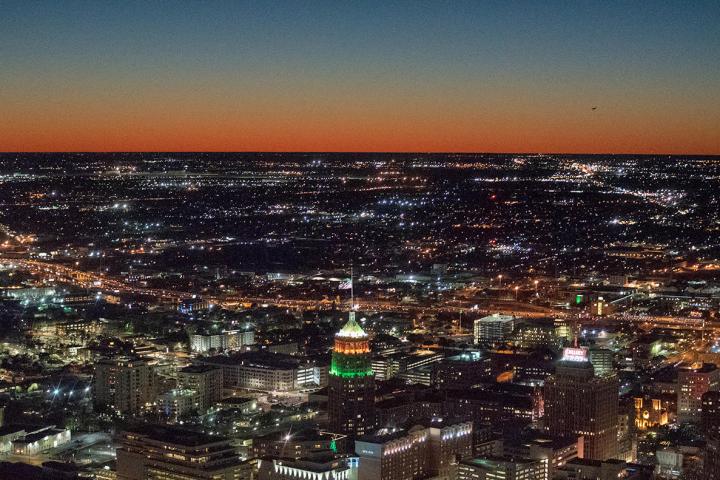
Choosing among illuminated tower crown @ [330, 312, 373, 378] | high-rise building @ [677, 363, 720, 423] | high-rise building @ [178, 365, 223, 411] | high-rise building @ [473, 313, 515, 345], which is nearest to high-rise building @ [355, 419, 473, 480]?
illuminated tower crown @ [330, 312, 373, 378]

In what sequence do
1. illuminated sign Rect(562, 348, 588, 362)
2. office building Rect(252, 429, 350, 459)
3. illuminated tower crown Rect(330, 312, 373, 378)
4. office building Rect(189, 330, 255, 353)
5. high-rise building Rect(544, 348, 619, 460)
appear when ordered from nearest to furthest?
office building Rect(252, 429, 350, 459) < illuminated tower crown Rect(330, 312, 373, 378) < high-rise building Rect(544, 348, 619, 460) < illuminated sign Rect(562, 348, 588, 362) < office building Rect(189, 330, 255, 353)

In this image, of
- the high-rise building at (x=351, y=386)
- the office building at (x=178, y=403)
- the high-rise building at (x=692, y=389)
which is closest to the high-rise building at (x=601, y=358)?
the high-rise building at (x=692, y=389)

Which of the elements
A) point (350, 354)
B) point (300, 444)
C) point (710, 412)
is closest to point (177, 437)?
point (300, 444)

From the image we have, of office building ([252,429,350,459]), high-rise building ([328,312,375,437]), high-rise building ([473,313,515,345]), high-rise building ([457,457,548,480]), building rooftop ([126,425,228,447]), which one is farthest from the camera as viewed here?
high-rise building ([473,313,515,345])

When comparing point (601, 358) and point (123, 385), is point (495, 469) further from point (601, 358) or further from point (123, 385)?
point (601, 358)

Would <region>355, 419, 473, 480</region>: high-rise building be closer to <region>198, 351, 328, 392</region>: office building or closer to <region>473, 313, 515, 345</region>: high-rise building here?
<region>198, 351, 328, 392</region>: office building

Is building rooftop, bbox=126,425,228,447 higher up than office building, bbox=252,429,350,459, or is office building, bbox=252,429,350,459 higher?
building rooftop, bbox=126,425,228,447

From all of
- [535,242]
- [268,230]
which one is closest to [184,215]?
[268,230]
